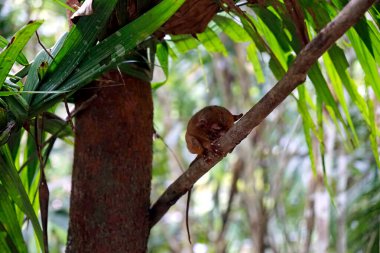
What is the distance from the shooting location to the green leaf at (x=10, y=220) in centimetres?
87

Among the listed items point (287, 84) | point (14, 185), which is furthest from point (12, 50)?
point (287, 84)

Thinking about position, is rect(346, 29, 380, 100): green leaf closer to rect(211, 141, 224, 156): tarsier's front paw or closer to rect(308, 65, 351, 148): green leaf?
rect(308, 65, 351, 148): green leaf

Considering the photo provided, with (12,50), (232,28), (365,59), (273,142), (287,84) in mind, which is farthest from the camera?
(273,142)

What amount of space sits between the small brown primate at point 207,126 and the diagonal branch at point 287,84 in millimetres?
44

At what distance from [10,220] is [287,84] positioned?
1.68 ft

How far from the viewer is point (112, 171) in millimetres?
859

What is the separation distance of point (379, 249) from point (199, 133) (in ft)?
2.66

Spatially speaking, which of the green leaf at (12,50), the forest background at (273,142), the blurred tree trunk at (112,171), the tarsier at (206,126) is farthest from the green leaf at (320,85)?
the green leaf at (12,50)

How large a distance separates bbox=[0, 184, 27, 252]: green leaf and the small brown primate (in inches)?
11.3

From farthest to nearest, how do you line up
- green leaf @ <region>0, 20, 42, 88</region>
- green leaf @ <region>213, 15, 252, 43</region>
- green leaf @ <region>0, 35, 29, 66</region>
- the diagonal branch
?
green leaf @ <region>213, 15, 252, 43</region>
green leaf @ <region>0, 35, 29, 66</region>
green leaf @ <region>0, 20, 42, 88</region>
the diagonal branch

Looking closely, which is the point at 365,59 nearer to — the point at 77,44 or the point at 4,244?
the point at 77,44

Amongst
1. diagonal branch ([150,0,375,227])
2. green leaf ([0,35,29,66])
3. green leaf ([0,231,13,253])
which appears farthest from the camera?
green leaf ([0,231,13,253])

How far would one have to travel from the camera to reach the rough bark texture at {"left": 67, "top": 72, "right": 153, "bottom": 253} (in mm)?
850

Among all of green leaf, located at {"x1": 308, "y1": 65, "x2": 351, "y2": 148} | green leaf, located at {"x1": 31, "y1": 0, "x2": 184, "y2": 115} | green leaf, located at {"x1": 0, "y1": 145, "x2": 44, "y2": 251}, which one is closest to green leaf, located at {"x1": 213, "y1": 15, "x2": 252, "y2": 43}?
green leaf, located at {"x1": 308, "y1": 65, "x2": 351, "y2": 148}
